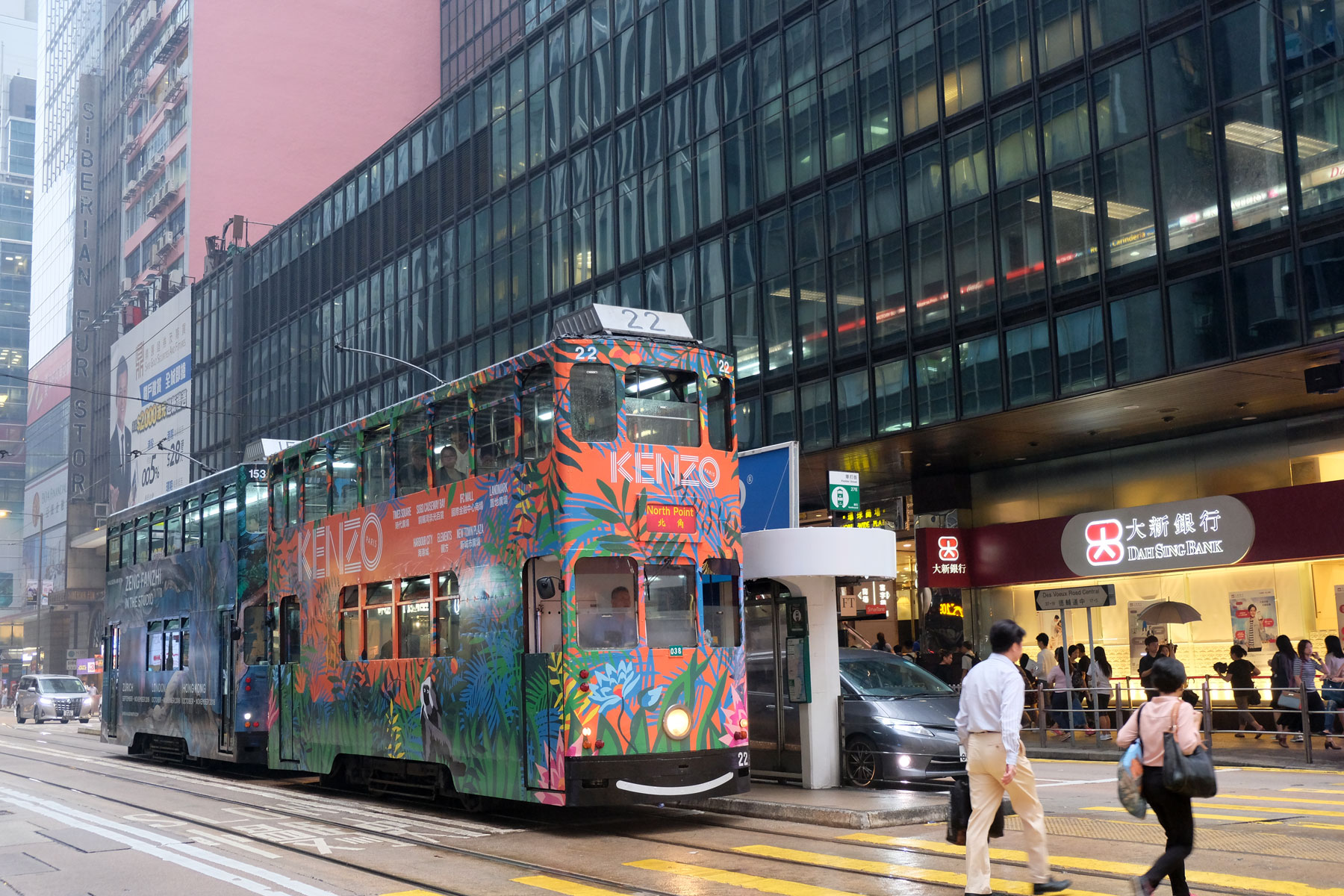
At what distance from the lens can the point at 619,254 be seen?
36.1m

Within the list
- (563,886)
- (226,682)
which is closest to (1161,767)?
(563,886)

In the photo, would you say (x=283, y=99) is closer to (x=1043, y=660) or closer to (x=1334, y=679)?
(x=1043, y=660)

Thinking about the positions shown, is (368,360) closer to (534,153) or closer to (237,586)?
(534,153)

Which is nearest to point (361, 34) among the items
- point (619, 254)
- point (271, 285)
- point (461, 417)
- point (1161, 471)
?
point (271, 285)

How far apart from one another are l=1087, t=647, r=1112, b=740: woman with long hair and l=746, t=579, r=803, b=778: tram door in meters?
7.92

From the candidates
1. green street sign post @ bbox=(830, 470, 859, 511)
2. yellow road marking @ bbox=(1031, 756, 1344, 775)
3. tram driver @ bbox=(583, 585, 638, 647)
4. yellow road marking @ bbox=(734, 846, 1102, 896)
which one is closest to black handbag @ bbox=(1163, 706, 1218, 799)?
yellow road marking @ bbox=(734, 846, 1102, 896)

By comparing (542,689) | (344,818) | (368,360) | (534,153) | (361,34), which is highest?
(361,34)

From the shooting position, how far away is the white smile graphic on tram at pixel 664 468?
12.8 meters

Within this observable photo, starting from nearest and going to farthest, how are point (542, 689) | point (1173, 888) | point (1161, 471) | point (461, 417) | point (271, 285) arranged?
point (1173, 888)
point (542, 689)
point (461, 417)
point (1161, 471)
point (271, 285)

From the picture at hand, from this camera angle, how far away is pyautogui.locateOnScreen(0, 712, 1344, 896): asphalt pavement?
377 inches

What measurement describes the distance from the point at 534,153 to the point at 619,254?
19.8 feet

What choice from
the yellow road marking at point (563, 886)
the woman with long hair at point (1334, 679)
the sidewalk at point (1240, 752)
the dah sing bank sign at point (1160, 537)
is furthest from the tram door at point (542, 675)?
the dah sing bank sign at point (1160, 537)

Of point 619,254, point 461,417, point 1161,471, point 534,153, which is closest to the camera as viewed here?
point 461,417

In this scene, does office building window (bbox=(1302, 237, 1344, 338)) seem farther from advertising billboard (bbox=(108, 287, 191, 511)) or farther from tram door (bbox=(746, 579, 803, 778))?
advertising billboard (bbox=(108, 287, 191, 511))
